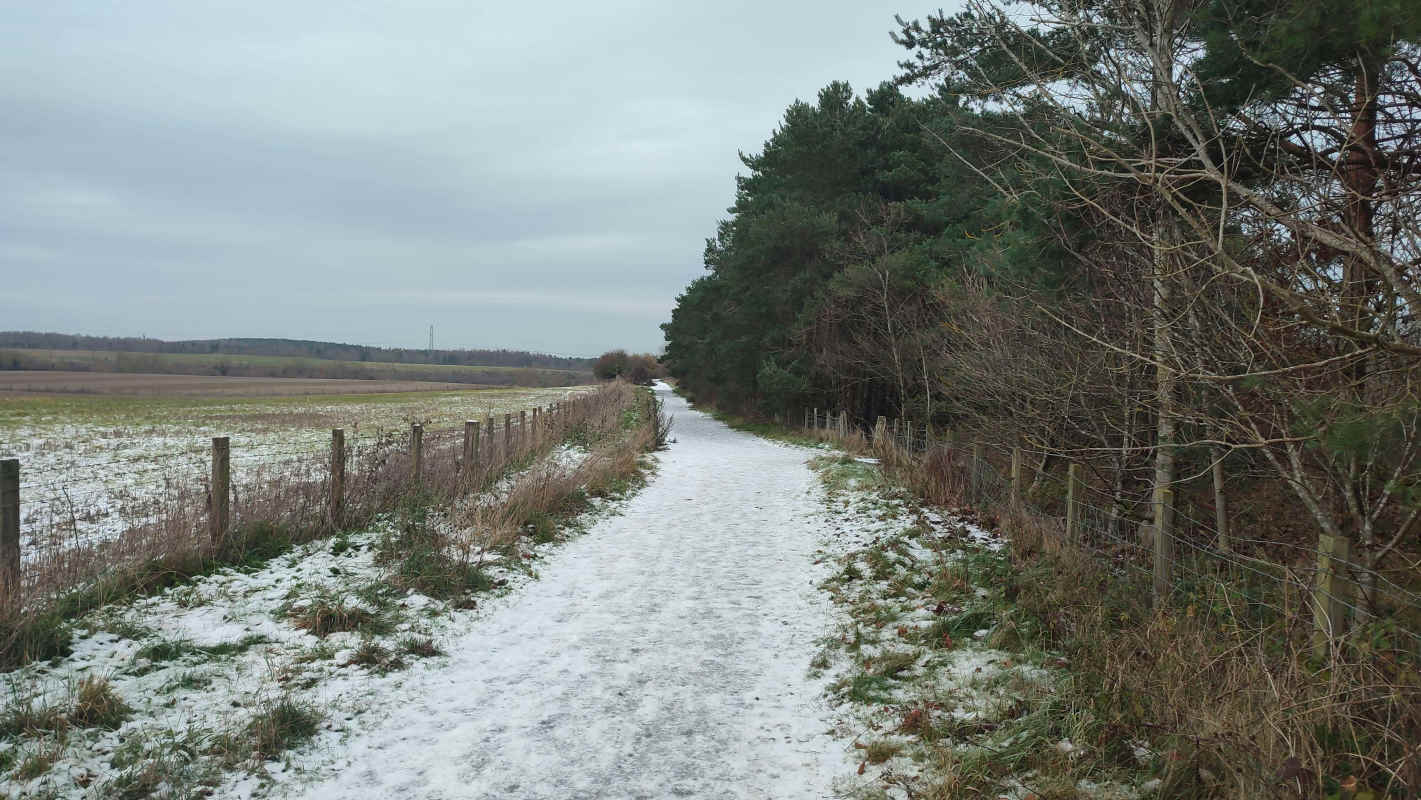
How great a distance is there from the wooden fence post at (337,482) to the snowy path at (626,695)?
253cm

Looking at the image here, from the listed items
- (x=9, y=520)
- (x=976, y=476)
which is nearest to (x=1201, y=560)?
(x=976, y=476)

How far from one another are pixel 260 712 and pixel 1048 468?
481 inches

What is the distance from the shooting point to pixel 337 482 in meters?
8.95

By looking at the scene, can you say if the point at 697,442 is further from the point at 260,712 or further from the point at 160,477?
the point at 260,712

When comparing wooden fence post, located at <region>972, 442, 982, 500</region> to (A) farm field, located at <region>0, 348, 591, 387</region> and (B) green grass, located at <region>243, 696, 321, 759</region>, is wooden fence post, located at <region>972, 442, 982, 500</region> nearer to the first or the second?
(B) green grass, located at <region>243, 696, 321, 759</region>

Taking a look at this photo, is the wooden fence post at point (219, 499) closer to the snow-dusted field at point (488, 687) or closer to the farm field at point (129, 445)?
the snow-dusted field at point (488, 687)

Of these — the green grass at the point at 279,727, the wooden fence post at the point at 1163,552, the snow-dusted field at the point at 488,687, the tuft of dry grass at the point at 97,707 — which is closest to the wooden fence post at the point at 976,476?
the snow-dusted field at the point at 488,687

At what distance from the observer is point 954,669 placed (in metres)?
5.39

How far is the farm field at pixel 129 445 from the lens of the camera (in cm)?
1058

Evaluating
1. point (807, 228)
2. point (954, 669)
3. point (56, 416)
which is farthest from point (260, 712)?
point (56, 416)

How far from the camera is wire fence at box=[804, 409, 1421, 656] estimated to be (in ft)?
14.2

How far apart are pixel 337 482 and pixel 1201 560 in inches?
366

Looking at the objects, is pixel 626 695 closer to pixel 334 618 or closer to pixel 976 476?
pixel 334 618

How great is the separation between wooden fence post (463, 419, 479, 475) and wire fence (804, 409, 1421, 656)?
7.13 m
